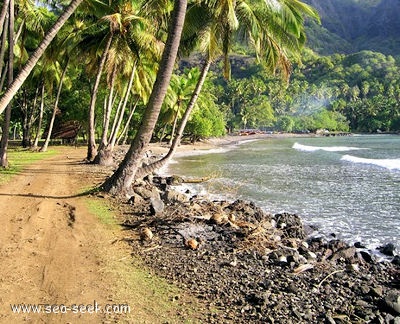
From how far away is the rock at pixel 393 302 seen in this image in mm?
5938

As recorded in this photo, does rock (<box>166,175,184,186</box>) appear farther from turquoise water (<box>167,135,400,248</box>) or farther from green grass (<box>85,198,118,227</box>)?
green grass (<box>85,198,118,227</box>)

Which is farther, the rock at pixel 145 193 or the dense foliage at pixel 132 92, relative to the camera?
the dense foliage at pixel 132 92

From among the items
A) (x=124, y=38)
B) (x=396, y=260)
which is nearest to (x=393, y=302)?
(x=396, y=260)

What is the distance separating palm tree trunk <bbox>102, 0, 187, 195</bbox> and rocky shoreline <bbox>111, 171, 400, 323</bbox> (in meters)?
0.81

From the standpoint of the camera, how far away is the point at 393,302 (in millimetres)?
6039

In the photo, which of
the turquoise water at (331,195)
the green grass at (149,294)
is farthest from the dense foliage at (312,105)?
the green grass at (149,294)

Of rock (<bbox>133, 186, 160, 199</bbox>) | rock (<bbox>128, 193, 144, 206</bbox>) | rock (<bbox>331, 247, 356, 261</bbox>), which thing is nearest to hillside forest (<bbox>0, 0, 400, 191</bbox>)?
rock (<bbox>128, 193, 144, 206</bbox>)

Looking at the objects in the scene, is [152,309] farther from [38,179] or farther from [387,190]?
[387,190]

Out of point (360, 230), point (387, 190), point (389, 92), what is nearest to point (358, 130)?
point (389, 92)

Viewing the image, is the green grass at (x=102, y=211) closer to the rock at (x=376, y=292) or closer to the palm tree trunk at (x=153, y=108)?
the palm tree trunk at (x=153, y=108)

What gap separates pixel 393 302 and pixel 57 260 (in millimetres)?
5417

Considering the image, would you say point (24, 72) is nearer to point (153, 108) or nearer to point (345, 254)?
point (153, 108)

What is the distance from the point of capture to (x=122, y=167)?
38.1 ft

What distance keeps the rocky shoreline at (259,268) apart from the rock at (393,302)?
14mm
